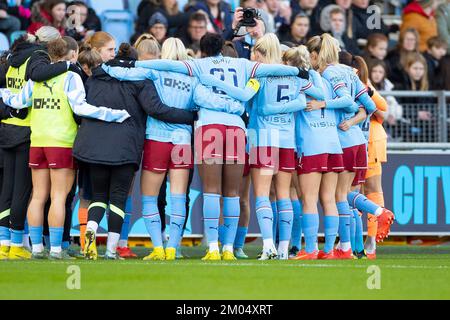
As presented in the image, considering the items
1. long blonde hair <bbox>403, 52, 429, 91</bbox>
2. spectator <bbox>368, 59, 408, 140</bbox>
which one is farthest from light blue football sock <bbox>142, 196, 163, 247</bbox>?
long blonde hair <bbox>403, 52, 429, 91</bbox>

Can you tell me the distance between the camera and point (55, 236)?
41.8 ft

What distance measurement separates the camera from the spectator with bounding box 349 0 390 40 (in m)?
20.8

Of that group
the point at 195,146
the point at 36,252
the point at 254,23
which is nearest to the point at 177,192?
the point at 195,146

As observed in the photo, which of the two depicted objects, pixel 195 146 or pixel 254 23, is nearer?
pixel 195 146

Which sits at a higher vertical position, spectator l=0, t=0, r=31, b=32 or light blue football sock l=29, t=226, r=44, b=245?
spectator l=0, t=0, r=31, b=32

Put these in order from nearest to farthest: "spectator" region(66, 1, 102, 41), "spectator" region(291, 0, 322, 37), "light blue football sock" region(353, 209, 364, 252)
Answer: "light blue football sock" region(353, 209, 364, 252) < "spectator" region(66, 1, 102, 41) < "spectator" region(291, 0, 322, 37)

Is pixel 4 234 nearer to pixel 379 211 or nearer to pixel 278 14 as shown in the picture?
pixel 379 211

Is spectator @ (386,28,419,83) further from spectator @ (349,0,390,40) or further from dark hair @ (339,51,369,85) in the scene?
dark hair @ (339,51,369,85)

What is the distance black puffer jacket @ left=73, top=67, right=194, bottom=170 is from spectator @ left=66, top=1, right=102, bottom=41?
486 cm

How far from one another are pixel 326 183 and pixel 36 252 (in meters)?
3.09

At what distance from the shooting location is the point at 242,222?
13.9 m
